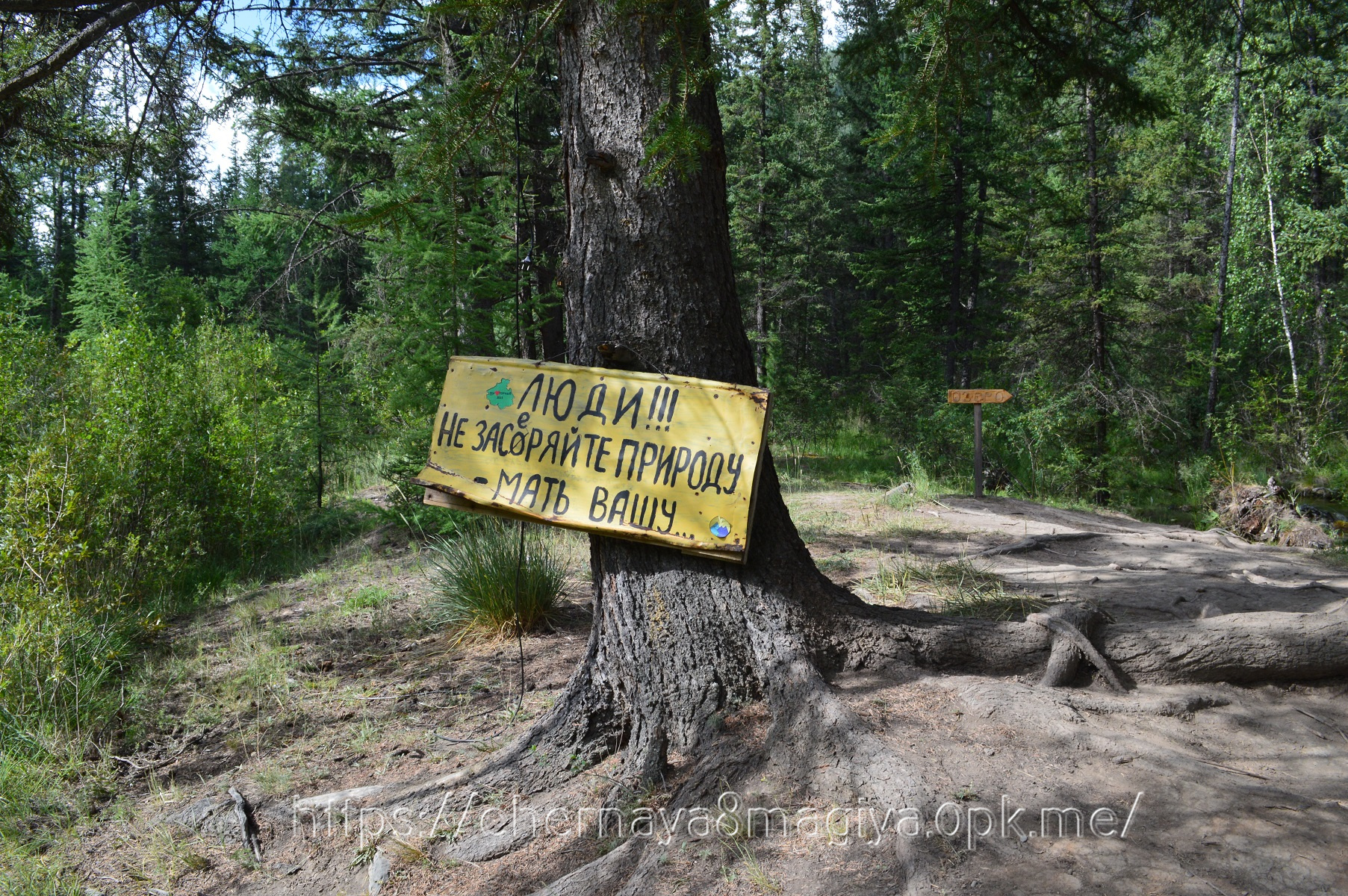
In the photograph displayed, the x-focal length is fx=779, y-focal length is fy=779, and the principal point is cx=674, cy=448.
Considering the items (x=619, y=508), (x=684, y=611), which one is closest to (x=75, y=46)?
(x=619, y=508)

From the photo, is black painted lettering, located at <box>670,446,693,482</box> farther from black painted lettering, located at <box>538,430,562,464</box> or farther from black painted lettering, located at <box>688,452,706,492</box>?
black painted lettering, located at <box>538,430,562,464</box>

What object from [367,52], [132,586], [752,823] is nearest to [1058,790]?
[752,823]

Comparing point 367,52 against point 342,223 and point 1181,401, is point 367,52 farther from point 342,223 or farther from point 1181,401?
point 1181,401

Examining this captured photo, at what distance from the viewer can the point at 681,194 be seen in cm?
288

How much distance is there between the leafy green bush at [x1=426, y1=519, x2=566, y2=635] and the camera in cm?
447

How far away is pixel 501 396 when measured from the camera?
3092 millimetres

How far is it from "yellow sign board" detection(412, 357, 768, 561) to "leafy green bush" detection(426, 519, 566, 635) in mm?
1360

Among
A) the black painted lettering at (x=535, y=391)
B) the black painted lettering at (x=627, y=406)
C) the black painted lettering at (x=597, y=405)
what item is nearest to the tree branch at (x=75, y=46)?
the black painted lettering at (x=535, y=391)

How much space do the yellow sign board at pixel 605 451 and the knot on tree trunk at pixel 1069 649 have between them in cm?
125

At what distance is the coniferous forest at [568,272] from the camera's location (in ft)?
12.7

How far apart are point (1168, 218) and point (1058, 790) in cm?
2694

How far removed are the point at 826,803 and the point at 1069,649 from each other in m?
1.19

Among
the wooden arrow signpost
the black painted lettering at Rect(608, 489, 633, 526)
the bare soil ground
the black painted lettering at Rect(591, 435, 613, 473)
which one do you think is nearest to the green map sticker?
the black painted lettering at Rect(591, 435, 613, 473)

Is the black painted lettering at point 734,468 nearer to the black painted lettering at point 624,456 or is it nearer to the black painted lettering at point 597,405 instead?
the black painted lettering at point 624,456
